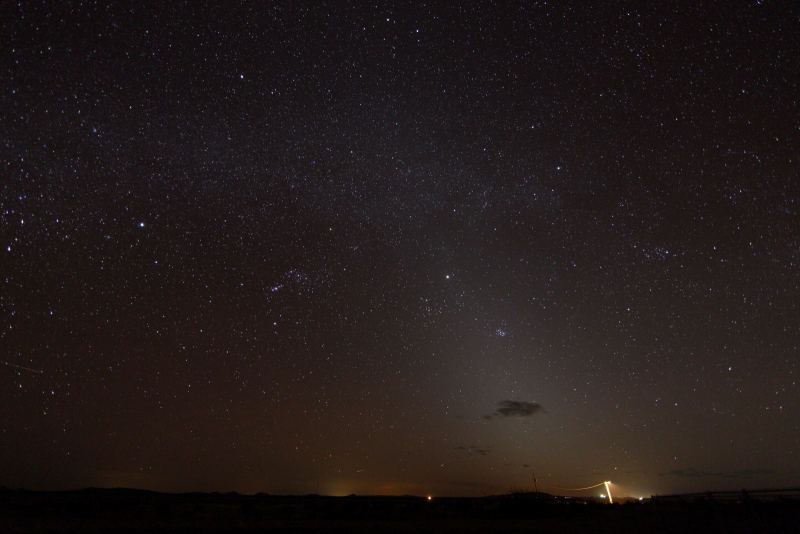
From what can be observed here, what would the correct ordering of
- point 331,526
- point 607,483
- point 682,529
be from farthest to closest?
1. point 607,483
2. point 331,526
3. point 682,529

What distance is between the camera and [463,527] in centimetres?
1727

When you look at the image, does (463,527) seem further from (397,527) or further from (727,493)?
(727,493)

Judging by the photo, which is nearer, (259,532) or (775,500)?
(259,532)

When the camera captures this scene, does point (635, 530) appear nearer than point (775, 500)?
Yes

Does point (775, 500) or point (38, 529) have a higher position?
point (38, 529)

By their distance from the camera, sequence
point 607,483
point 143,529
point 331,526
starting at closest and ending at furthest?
point 143,529, point 331,526, point 607,483

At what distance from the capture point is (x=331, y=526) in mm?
17938

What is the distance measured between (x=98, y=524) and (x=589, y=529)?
18.9m

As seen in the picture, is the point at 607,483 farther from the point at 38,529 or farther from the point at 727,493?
the point at 38,529

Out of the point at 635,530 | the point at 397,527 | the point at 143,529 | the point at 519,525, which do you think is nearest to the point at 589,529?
the point at 635,530

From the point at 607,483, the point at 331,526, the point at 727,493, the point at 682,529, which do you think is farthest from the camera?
the point at 607,483

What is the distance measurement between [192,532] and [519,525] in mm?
11985

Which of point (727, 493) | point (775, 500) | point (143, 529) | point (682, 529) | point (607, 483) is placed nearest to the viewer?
point (682, 529)

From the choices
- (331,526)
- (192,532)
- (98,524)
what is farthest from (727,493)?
(98,524)
